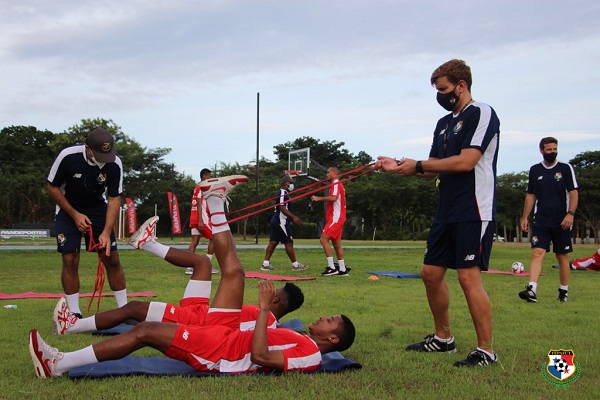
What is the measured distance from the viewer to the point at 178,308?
16.6 ft

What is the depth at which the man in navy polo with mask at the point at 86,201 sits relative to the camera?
6.51 m

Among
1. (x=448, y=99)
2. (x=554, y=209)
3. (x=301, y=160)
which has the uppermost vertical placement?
(x=301, y=160)

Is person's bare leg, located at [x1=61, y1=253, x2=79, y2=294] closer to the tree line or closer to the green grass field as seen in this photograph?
the green grass field

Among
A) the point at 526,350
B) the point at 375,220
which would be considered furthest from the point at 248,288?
the point at 375,220

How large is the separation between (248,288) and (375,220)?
44195 millimetres

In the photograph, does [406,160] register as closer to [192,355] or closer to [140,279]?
[192,355]

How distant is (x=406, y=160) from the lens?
15.9 feet

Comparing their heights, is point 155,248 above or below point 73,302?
above

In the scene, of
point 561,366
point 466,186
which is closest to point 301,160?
point 466,186

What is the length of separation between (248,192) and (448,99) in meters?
44.5

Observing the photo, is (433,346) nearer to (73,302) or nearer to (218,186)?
(218,186)

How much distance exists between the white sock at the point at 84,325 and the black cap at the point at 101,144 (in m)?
1.87

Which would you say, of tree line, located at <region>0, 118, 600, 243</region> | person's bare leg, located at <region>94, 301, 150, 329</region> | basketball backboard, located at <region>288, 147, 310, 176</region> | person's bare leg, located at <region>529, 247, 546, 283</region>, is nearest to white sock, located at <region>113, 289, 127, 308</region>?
person's bare leg, located at <region>94, 301, 150, 329</region>

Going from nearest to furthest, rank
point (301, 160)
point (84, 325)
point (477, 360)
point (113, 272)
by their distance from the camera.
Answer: point (477, 360) < point (84, 325) < point (113, 272) < point (301, 160)
